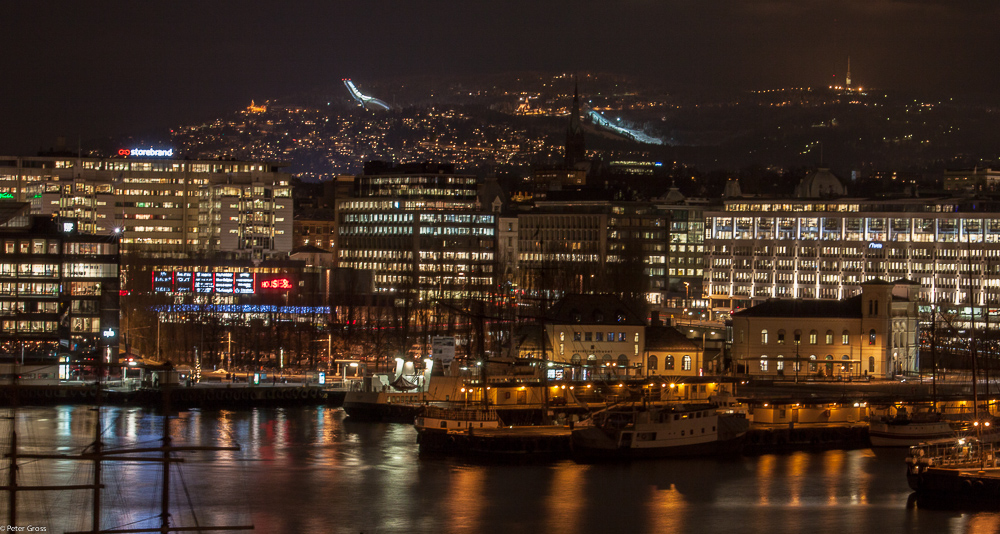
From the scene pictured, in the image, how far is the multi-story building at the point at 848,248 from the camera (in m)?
93.2

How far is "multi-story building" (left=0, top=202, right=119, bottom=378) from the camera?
61.0 metres

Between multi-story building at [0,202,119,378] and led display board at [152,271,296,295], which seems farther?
led display board at [152,271,296,295]

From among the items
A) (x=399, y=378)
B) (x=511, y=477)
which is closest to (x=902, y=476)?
(x=511, y=477)

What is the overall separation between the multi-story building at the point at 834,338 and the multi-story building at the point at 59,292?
2498 centimetres

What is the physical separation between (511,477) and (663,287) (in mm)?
69873

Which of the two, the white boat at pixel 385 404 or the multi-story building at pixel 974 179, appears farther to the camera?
the multi-story building at pixel 974 179

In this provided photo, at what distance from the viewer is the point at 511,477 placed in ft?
128

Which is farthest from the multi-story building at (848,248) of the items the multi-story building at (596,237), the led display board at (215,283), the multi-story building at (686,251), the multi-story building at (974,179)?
the multi-story building at (974,179)

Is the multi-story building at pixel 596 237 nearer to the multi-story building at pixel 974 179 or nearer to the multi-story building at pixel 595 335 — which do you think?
the multi-story building at pixel 974 179

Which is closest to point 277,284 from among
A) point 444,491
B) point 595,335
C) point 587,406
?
point 595,335

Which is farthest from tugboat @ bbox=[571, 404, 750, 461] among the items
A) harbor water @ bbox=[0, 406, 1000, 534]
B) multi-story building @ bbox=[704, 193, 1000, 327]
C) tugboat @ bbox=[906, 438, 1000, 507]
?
multi-story building @ bbox=[704, 193, 1000, 327]

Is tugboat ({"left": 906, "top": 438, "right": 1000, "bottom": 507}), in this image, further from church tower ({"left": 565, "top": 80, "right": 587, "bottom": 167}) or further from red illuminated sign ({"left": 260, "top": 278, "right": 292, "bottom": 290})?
church tower ({"left": 565, "top": 80, "right": 587, "bottom": 167})

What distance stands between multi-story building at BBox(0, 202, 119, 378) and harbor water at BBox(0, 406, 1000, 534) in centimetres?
1479

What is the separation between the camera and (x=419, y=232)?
352 feet
